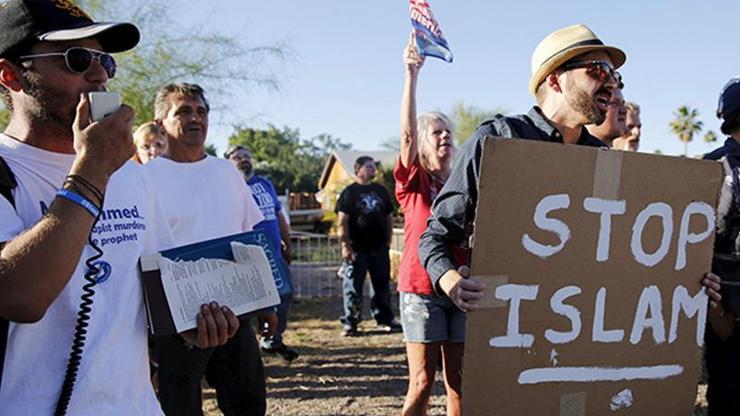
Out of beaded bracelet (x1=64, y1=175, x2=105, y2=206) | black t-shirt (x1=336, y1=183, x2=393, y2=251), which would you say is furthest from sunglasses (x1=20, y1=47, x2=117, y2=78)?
black t-shirt (x1=336, y1=183, x2=393, y2=251)

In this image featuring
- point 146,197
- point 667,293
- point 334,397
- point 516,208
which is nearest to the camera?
point 146,197

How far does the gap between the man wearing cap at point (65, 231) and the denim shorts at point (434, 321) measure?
63.2 inches

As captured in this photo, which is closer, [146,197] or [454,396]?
[146,197]

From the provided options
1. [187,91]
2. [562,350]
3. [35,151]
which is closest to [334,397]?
[187,91]

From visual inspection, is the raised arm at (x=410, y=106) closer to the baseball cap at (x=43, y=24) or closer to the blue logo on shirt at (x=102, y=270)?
the baseball cap at (x=43, y=24)

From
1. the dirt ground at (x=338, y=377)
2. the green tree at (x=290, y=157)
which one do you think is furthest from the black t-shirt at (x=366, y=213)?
the green tree at (x=290, y=157)

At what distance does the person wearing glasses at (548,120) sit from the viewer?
234cm

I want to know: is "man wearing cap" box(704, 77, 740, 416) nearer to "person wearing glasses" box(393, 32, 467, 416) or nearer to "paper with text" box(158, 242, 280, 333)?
"person wearing glasses" box(393, 32, 467, 416)

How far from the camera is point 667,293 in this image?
230 centimetres

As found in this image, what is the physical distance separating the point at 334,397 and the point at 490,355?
3.36 m

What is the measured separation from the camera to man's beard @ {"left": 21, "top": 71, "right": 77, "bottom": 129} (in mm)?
1483

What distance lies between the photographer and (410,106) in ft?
10.8

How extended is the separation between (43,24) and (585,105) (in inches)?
70.5

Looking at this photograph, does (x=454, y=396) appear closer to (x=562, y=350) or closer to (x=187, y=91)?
(x=562, y=350)
